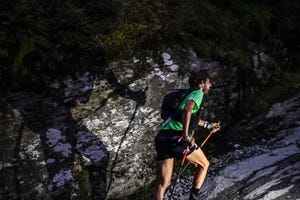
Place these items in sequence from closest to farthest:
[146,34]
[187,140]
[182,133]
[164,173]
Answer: [187,140] < [182,133] < [164,173] < [146,34]

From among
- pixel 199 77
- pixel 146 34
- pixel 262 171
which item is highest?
pixel 146 34

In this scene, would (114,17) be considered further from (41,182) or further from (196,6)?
(41,182)

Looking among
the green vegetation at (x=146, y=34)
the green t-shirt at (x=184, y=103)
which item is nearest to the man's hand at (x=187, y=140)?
the green t-shirt at (x=184, y=103)

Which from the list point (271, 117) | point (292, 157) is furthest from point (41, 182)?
point (271, 117)

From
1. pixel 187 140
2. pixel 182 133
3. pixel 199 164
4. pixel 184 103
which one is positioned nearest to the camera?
pixel 187 140

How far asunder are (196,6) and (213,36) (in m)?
1.05

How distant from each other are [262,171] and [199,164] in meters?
1.60

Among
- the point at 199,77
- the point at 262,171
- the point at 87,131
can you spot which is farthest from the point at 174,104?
the point at 262,171

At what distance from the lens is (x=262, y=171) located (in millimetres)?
7785

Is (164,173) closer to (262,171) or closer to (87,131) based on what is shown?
(87,131)

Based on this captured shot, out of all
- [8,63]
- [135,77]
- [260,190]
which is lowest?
→ [260,190]

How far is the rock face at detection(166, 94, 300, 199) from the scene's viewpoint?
719 cm

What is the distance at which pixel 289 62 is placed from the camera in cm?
1173

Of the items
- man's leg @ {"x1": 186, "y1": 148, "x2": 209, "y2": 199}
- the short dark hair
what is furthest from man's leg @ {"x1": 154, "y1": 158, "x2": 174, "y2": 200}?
the short dark hair
